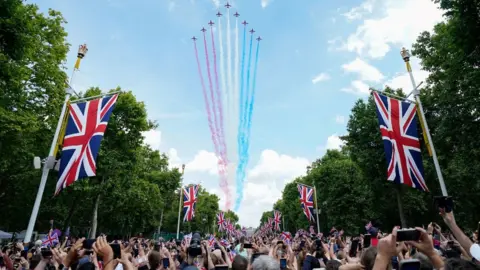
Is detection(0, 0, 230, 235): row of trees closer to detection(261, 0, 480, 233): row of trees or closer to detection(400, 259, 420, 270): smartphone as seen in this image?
detection(400, 259, 420, 270): smartphone

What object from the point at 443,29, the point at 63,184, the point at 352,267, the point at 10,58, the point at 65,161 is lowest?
the point at 352,267

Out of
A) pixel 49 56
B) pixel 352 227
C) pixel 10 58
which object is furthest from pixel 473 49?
pixel 352 227

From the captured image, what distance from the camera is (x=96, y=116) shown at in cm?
1260

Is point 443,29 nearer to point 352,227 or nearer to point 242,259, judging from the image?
point 242,259

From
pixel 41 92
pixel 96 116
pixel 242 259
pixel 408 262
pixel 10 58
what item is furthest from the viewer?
pixel 41 92

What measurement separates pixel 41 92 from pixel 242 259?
22.2m

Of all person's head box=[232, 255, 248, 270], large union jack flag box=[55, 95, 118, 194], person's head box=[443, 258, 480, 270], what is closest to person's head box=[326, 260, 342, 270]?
person's head box=[232, 255, 248, 270]

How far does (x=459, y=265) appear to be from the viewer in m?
2.49

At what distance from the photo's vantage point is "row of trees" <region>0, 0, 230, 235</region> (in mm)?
16478

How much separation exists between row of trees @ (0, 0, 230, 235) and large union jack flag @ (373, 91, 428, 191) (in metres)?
17.9

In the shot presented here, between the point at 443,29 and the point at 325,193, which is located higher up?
the point at 443,29

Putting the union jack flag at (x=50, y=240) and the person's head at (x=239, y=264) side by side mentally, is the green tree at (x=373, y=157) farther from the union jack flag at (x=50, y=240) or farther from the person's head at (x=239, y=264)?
the person's head at (x=239, y=264)

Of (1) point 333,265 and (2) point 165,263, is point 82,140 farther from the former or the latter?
(1) point 333,265

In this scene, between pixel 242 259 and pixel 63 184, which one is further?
pixel 63 184
